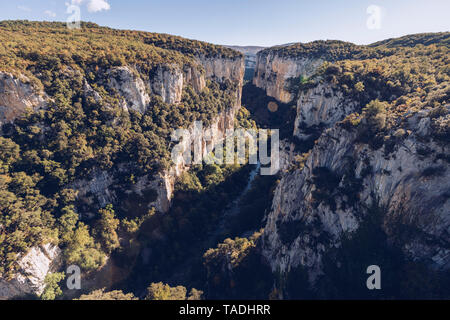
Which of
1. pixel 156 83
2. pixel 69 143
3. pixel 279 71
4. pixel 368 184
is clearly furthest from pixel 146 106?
pixel 279 71

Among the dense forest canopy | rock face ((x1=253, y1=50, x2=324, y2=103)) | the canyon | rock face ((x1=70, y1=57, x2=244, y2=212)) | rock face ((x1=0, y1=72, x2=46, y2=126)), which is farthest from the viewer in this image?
rock face ((x1=253, y1=50, x2=324, y2=103))

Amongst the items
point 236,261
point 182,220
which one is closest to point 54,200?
point 182,220

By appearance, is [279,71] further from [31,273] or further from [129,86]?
[31,273]

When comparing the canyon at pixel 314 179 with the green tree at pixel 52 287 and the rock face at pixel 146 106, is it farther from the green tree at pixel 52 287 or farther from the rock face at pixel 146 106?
the green tree at pixel 52 287

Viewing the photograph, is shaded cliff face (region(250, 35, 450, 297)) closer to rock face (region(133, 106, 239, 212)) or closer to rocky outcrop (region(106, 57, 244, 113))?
rock face (region(133, 106, 239, 212))

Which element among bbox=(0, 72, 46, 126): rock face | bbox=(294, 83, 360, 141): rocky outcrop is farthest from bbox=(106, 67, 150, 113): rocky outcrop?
bbox=(294, 83, 360, 141): rocky outcrop
